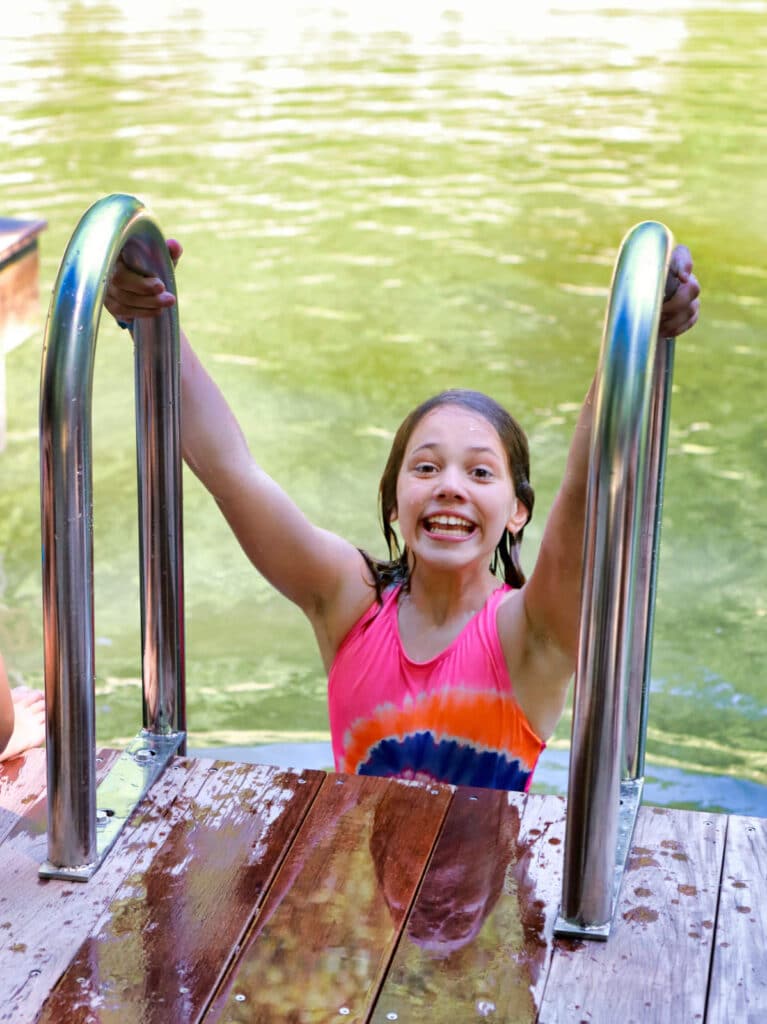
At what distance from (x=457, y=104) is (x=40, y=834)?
948 centimetres

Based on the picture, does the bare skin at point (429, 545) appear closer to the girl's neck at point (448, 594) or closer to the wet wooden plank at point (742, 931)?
the girl's neck at point (448, 594)

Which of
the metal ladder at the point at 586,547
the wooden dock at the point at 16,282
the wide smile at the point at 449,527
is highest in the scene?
the metal ladder at the point at 586,547

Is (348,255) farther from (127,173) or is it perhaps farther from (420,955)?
(420,955)

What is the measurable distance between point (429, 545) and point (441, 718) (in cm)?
23

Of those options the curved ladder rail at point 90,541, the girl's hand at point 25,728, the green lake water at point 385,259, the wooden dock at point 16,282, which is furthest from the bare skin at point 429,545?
the wooden dock at point 16,282

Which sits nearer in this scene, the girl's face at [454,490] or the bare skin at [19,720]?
the bare skin at [19,720]

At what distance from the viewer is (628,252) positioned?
120cm

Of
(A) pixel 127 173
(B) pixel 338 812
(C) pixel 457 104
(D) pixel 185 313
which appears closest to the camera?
(B) pixel 338 812

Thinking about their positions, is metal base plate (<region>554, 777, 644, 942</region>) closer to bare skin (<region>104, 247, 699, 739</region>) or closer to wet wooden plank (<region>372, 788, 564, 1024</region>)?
wet wooden plank (<region>372, 788, 564, 1024</region>)

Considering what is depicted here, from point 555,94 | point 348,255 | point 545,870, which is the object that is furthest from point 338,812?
point 555,94

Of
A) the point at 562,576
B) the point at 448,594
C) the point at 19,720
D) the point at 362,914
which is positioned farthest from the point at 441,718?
the point at 362,914

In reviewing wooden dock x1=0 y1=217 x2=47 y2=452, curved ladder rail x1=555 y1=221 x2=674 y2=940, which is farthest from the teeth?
wooden dock x1=0 y1=217 x2=47 y2=452

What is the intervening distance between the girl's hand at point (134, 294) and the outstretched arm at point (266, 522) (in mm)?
109

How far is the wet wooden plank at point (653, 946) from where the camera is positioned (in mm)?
1177
